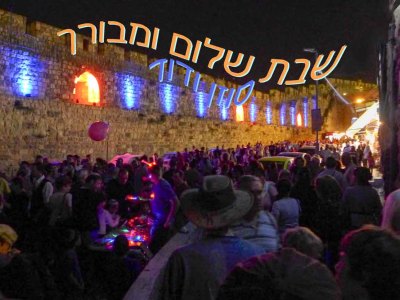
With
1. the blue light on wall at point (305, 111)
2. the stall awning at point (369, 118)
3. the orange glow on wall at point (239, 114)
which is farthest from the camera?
the blue light on wall at point (305, 111)

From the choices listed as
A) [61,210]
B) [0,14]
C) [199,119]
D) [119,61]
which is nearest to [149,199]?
[61,210]

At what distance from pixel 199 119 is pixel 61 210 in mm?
24252

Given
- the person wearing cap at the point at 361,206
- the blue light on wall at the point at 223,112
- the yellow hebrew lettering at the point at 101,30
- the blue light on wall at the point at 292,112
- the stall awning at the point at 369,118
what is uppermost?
the yellow hebrew lettering at the point at 101,30

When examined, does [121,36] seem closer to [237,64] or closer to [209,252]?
[237,64]

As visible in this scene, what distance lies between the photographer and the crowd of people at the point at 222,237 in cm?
181

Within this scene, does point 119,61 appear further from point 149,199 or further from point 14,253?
point 14,253

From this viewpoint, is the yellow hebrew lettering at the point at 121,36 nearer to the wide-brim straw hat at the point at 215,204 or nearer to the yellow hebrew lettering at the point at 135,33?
the yellow hebrew lettering at the point at 135,33

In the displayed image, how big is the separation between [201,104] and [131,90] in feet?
26.5

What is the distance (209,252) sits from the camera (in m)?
2.64

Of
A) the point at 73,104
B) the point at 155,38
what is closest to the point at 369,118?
the point at 155,38

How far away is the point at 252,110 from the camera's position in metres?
39.6

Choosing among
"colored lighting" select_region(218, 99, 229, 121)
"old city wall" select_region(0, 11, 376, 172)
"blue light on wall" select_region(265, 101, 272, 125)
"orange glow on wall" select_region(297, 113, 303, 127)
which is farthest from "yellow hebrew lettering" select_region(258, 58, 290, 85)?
"orange glow on wall" select_region(297, 113, 303, 127)

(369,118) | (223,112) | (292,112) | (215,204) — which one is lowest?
(215,204)

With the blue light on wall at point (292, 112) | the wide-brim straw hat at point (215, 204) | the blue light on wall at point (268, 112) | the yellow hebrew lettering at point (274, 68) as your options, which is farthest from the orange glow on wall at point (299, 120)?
the wide-brim straw hat at point (215, 204)
